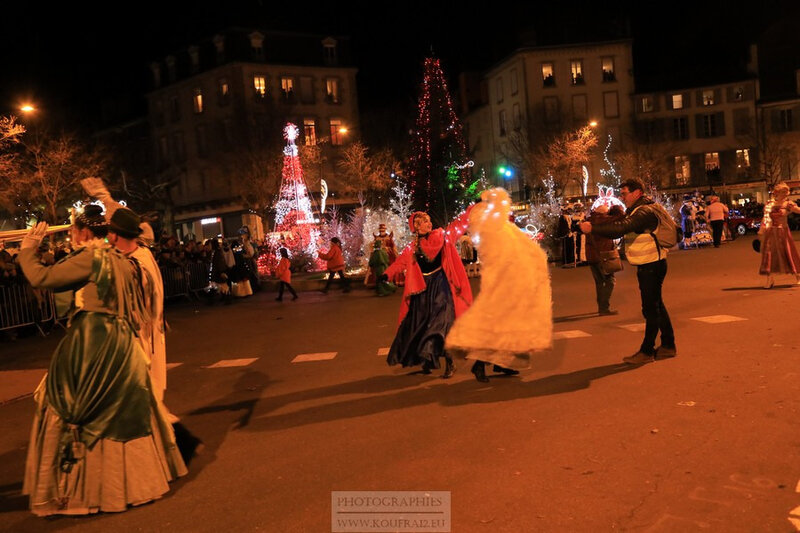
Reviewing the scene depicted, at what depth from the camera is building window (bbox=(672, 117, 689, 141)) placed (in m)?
59.0

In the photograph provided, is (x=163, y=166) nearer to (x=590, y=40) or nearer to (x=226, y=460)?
(x=590, y=40)

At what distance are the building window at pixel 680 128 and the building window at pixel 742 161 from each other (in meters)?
4.44

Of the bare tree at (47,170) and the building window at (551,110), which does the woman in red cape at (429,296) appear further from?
the building window at (551,110)

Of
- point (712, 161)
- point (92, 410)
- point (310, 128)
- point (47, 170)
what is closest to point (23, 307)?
point (92, 410)

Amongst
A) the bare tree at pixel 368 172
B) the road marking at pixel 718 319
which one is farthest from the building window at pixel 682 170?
the road marking at pixel 718 319

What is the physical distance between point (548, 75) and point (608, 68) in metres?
5.02

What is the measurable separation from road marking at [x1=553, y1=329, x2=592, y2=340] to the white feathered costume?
3.53m

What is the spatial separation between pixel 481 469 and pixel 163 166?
186 ft

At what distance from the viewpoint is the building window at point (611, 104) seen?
57.6 m

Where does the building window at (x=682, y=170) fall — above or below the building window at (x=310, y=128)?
below

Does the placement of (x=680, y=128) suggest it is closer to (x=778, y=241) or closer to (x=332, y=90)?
(x=332, y=90)

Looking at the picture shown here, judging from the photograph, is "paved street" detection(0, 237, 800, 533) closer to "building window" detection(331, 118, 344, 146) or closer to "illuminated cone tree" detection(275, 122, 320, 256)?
"illuminated cone tree" detection(275, 122, 320, 256)

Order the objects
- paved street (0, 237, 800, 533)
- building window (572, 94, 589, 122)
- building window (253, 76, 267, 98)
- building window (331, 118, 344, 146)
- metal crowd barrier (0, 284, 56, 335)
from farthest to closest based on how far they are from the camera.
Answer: building window (572, 94, 589, 122) < building window (331, 118, 344, 146) < building window (253, 76, 267, 98) < metal crowd barrier (0, 284, 56, 335) < paved street (0, 237, 800, 533)

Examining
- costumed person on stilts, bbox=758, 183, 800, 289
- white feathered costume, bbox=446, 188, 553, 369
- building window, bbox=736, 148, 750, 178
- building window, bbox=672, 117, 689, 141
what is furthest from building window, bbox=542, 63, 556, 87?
white feathered costume, bbox=446, 188, 553, 369
